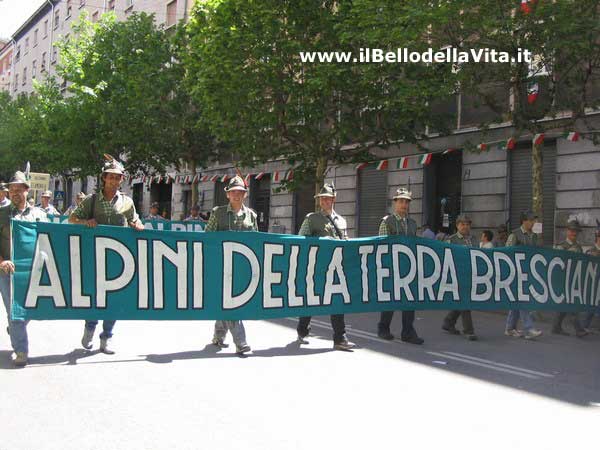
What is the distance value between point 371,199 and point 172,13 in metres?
18.3

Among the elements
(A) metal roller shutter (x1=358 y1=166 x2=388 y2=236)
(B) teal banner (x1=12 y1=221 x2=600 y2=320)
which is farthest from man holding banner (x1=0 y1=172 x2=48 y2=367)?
(A) metal roller shutter (x1=358 y1=166 x2=388 y2=236)

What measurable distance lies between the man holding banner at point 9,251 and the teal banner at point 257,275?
15 centimetres

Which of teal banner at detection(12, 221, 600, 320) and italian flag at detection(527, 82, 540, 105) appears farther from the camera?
italian flag at detection(527, 82, 540, 105)

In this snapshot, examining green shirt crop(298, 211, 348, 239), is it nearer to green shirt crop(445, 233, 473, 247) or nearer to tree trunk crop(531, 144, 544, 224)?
green shirt crop(445, 233, 473, 247)

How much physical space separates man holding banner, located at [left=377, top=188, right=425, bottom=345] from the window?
2800 cm

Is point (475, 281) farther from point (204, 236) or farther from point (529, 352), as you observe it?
point (204, 236)

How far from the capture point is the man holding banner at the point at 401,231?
8.56 meters

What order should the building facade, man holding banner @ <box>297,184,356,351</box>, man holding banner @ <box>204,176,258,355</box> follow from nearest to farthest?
man holding banner @ <box>204,176,258,355</box>
man holding banner @ <box>297,184,356,351</box>
the building facade

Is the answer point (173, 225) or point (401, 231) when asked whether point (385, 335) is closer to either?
point (401, 231)

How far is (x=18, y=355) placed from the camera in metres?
6.22

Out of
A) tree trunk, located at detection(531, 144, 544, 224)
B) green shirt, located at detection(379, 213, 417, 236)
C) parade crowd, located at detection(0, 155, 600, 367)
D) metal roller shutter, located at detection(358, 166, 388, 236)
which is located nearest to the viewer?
parade crowd, located at detection(0, 155, 600, 367)

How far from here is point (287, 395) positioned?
17.9ft

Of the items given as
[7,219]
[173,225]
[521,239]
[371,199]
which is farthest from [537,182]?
[173,225]

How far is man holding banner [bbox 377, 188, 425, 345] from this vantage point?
8562 millimetres
